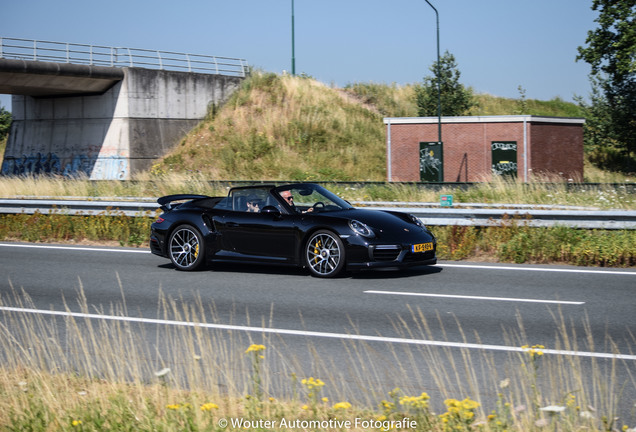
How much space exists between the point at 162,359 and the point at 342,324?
80.9 inches

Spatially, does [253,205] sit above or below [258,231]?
above

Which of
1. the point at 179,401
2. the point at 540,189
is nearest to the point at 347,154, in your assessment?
the point at 540,189

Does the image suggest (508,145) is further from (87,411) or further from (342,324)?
(87,411)

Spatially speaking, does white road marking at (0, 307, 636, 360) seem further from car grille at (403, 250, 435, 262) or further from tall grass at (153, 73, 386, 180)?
tall grass at (153, 73, 386, 180)

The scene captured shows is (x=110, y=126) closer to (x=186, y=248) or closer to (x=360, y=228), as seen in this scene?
(x=186, y=248)

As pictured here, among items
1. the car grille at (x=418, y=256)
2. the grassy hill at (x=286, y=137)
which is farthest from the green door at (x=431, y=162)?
the car grille at (x=418, y=256)

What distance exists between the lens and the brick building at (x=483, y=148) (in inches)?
1539

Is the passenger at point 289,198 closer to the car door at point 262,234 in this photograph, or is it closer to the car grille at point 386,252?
the car door at point 262,234

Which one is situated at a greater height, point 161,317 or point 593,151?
point 593,151

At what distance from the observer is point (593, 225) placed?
12.7 m

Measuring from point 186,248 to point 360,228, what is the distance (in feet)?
9.56

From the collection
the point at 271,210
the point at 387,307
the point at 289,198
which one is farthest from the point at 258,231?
the point at 387,307

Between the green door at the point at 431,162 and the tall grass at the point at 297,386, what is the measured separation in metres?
32.5

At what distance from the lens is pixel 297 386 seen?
18.6ft
